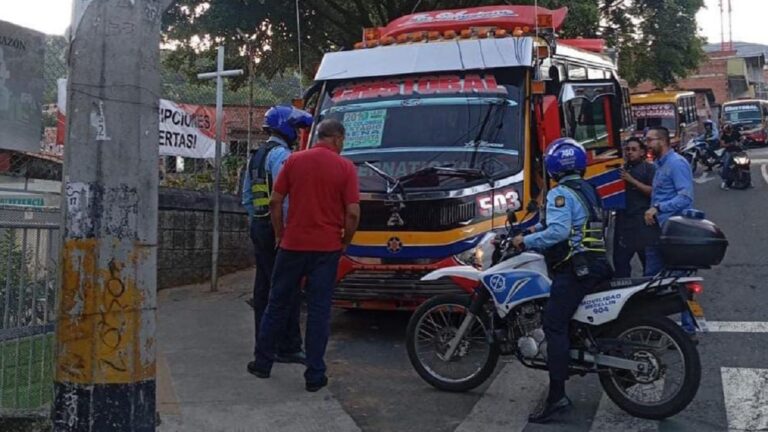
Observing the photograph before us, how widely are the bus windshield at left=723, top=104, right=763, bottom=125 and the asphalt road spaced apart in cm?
2968

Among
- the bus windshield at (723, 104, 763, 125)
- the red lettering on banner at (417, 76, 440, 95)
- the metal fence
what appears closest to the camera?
the metal fence

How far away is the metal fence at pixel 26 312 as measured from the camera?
4.64 meters

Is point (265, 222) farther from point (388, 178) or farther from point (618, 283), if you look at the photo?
point (618, 283)

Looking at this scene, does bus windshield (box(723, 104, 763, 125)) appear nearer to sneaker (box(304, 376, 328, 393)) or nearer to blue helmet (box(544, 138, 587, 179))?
blue helmet (box(544, 138, 587, 179))

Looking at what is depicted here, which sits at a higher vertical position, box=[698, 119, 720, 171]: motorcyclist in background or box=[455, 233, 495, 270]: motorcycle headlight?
box=[698, 119, 720, 171]: motorcyclist in background

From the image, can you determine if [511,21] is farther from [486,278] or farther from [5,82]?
[5,82]

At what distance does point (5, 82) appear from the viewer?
16.4 ft

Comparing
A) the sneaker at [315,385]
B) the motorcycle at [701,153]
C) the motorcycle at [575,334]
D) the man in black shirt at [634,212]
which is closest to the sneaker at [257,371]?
the sneaker at [315,385]

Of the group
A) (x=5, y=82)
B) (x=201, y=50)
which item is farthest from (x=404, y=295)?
(x=201, y=50)

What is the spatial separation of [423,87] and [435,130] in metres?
0.52

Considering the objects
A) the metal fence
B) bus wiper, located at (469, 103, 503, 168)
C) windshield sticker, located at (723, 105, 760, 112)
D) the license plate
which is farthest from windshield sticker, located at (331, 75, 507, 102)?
windshield sticker, located at (723, 105, 760, 112)

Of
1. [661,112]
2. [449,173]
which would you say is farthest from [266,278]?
[661,112]

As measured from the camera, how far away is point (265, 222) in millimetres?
6176

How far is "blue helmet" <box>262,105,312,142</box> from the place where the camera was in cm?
618
